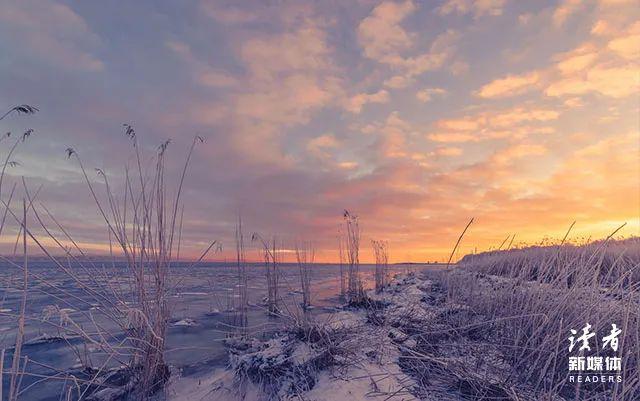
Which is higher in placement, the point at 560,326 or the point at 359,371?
the point at 560,326

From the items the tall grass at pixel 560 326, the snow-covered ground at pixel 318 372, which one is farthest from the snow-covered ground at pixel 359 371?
the tall grass at pixel 560 326

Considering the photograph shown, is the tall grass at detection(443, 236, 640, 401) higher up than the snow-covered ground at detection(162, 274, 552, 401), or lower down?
higher up

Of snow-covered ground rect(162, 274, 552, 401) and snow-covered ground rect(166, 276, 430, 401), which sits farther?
snow-covered ground rect(166, 276, 430, 401)

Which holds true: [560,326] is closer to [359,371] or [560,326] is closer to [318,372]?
[359,371]

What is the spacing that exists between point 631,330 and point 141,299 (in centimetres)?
420

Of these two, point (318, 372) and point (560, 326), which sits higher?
point (560, 326)

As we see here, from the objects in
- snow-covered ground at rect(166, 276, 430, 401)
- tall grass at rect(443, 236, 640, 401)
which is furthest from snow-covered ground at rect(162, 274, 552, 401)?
tall grass at rect(443, 236, 640, 401)

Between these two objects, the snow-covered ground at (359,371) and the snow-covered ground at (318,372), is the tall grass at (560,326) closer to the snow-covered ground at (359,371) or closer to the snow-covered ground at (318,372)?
the snow-covered ground at (359,371)

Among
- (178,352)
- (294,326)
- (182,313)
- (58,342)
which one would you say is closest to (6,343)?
(58,342)

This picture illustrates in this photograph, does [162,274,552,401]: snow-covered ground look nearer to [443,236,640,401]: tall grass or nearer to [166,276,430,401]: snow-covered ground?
[166,276,430,401]: snow-covered ground

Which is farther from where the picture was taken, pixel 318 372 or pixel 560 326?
pixel 318 372

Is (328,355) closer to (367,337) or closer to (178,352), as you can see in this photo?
(367,337)

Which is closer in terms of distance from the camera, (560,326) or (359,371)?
(560,326)

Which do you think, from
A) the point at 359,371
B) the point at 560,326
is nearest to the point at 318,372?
the point at 359,371
